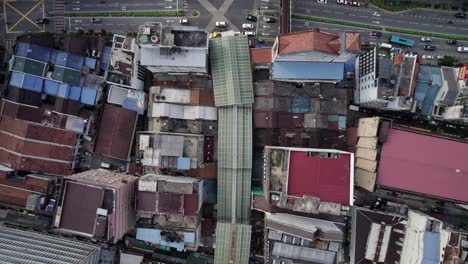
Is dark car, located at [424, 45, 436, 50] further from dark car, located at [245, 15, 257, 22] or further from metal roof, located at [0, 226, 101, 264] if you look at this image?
metal roof, located at [0, 226, 101, 264]

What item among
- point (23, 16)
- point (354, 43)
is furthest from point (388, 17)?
point (23, 16)

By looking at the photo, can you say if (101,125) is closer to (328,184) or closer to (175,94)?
(175,94)

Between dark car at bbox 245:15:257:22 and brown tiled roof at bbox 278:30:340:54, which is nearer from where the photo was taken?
brown tiled roof at bbox 278:30:340:54

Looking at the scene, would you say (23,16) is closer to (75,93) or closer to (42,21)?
(42,21)

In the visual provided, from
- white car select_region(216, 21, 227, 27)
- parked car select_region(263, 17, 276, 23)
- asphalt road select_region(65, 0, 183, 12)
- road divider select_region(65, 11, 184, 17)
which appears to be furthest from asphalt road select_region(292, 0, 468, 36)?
asphalt road select_region(65, 0, 183, 12)

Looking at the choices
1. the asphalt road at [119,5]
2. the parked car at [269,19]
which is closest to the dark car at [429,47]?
the parked car at [269,19]

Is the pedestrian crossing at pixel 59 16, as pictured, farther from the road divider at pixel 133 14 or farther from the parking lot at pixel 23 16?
the parking lot at pixel 23 16
